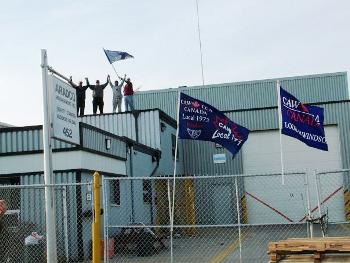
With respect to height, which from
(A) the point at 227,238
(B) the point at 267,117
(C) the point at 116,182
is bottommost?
(A) the point at 227,238

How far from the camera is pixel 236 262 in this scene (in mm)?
13641

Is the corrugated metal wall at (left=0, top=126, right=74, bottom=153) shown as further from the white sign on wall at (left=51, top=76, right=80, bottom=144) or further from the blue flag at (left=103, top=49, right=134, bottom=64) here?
the blue flag at (left=103, top=49, right=134, bottom=64)

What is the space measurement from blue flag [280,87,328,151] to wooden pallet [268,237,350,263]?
3840mm

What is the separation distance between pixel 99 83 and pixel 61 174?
8925 millimetres

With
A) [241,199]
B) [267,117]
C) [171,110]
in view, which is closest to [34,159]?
[241,199]

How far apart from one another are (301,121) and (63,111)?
18.3 ft

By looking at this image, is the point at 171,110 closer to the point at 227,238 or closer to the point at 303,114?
the point at 227,238

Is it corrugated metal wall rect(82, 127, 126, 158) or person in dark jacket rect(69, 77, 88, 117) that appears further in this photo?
person in dark jacket rect(69, 77, 88, 117)

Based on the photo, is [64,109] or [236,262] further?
[236,262]

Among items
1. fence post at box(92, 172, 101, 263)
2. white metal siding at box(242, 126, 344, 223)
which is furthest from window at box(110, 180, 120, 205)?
white metal siding at box(242, 126, 344, 223)

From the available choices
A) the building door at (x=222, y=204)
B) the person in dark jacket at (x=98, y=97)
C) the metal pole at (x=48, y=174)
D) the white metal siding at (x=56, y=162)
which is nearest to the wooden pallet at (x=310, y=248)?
the metal pole at (x=48, y=174)

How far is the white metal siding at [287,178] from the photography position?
27578 millimetres

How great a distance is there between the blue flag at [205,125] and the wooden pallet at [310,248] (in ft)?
13.5

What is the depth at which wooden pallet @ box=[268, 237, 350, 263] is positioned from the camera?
874 cm
